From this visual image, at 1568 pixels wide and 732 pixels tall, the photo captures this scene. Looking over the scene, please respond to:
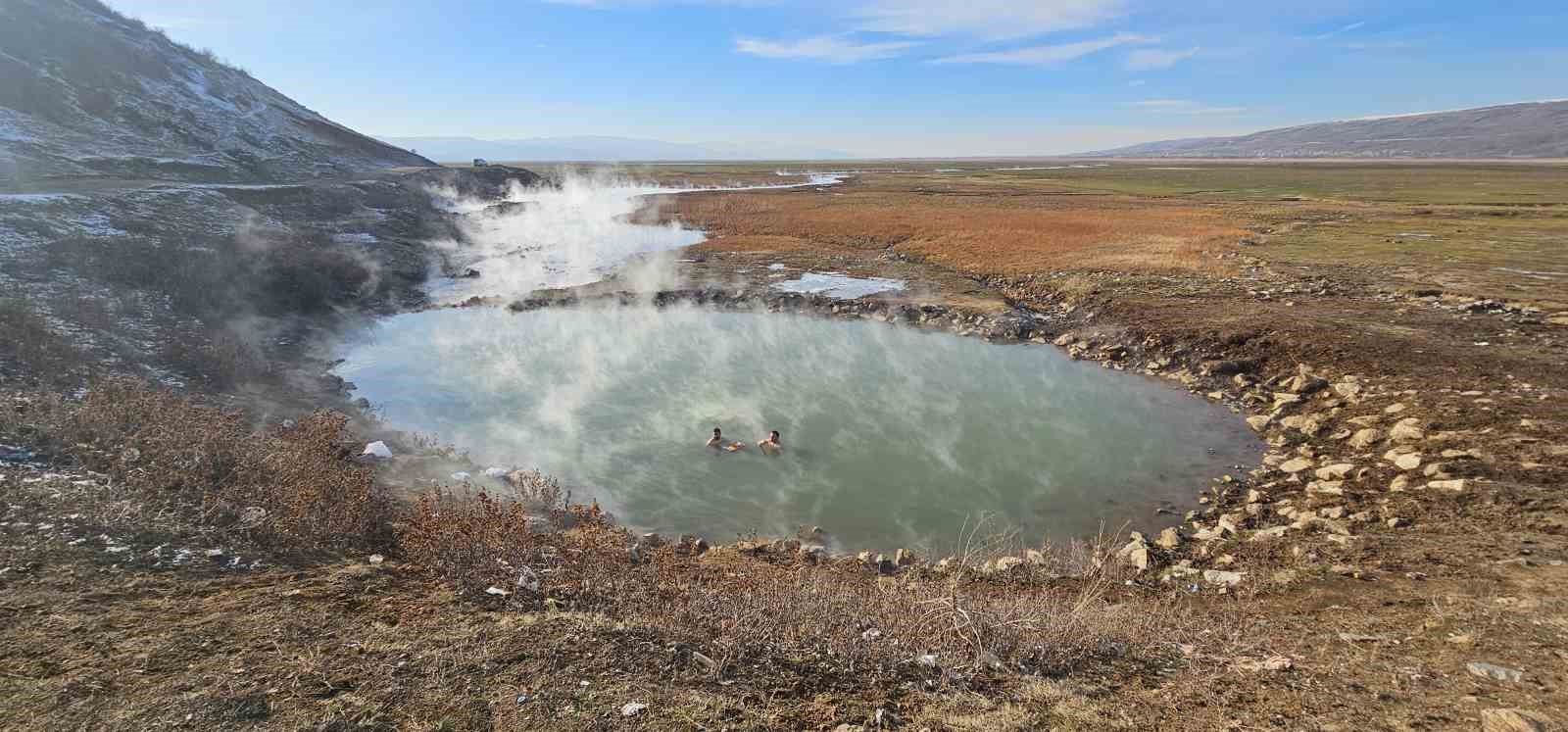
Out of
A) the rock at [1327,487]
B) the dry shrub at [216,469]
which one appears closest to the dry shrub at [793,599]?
the dry shrub at [216,469]

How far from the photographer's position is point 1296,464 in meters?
10.7

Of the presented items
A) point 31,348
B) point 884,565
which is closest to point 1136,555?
point 884,565

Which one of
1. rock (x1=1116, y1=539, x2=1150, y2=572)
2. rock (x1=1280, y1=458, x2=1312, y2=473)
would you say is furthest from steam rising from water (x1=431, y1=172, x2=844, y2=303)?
rock (x1=1280, y1=458, x2=1312, y2=473)

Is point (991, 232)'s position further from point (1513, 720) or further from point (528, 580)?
point (528, 580)

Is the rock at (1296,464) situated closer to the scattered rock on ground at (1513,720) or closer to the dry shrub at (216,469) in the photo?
the scattered rock on ground at (1513,720)

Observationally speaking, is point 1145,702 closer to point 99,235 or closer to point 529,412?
point 529,412

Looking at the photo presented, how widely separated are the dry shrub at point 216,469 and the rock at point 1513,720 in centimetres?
953

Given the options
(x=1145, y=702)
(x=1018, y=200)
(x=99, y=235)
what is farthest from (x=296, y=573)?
(x=1018, y=200)

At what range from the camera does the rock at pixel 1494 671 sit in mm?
4547

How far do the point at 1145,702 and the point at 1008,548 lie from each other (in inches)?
181

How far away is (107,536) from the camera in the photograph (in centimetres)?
577

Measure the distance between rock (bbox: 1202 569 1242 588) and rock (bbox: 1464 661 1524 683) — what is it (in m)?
2.56

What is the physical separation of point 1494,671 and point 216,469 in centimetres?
1226

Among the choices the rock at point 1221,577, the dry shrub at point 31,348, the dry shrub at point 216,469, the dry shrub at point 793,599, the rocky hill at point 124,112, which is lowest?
the rock at point 1221,577
